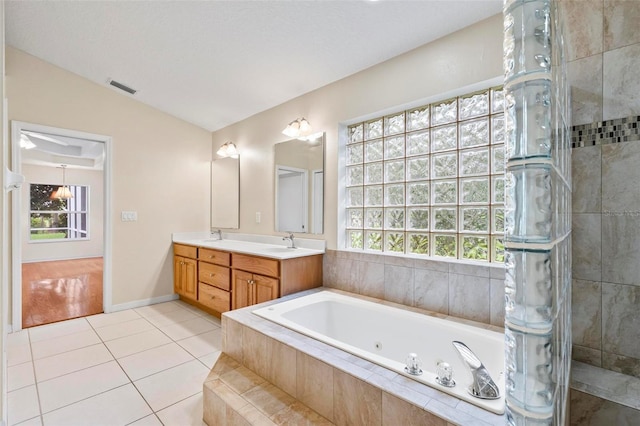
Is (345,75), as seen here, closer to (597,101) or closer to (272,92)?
(272,92)

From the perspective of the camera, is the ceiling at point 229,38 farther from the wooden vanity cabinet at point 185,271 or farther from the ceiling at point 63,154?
the ceiling at point 63,154

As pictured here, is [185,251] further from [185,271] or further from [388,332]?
[388,332]

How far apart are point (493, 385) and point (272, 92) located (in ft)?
9.74

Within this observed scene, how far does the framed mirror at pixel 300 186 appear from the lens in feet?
9.60

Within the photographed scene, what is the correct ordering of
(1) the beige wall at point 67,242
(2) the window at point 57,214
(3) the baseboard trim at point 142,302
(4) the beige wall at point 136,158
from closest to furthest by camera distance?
(4) the beige wall at point 136,158, (3) the baseboard trim at point 142,302, (1) the beige wall at point 67,242, (2) the window at point 57,214

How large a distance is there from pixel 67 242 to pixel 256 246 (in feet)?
20.8

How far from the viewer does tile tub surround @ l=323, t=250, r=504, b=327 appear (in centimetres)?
190

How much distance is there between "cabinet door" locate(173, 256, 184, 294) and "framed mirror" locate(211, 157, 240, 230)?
0.64m

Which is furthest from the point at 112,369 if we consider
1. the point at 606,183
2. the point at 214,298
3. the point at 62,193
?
the point at 62,193

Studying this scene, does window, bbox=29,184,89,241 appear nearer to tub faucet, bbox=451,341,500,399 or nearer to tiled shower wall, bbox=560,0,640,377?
tub faucet, bbox=451,341,500,399

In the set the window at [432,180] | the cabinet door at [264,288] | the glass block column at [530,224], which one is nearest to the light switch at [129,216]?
the cabinet door at [264,288]

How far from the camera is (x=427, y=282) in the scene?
217 cm

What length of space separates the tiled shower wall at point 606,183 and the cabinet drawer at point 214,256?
2764 millimetres

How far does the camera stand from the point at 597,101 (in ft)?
4.79
